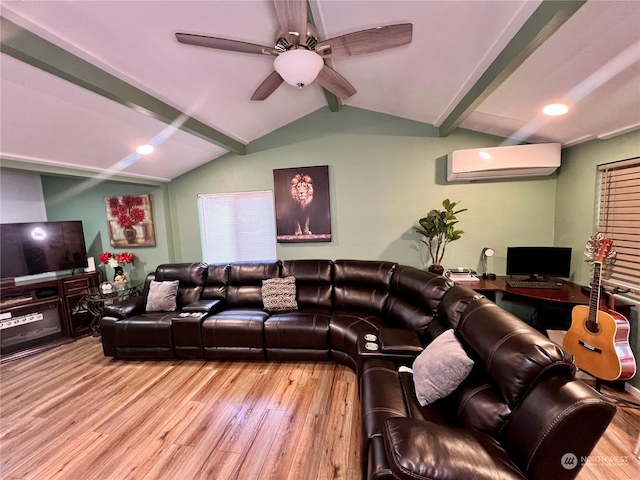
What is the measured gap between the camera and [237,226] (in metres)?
4.06

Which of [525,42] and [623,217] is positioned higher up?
[525,42]

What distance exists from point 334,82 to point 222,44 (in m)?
0.84

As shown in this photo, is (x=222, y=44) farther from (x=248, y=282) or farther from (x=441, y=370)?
(x=248, y=282)

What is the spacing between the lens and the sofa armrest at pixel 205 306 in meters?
A: 3.05

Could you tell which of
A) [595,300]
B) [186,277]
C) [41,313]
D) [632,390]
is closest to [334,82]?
[595,300]

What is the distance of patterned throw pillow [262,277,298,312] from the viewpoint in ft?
10.4

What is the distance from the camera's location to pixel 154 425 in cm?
205

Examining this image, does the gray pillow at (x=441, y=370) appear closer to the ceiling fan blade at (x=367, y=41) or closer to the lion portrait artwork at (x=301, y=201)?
the ceiling fan blade at (x=367, y=41)

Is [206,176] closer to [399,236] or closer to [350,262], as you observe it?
[350,262]

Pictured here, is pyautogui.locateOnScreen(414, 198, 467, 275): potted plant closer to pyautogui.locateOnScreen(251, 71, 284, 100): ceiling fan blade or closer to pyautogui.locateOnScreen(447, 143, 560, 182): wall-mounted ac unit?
pyautogui.locateOnScreen(447, 143, 560, 182): wall-mounted ac unit

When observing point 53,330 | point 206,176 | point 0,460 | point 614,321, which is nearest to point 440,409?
point 614,321

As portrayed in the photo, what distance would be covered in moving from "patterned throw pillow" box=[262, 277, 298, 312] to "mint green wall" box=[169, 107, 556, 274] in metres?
0.75

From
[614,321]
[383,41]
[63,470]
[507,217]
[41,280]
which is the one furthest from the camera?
[41,280]

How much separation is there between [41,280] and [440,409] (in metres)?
4.98
